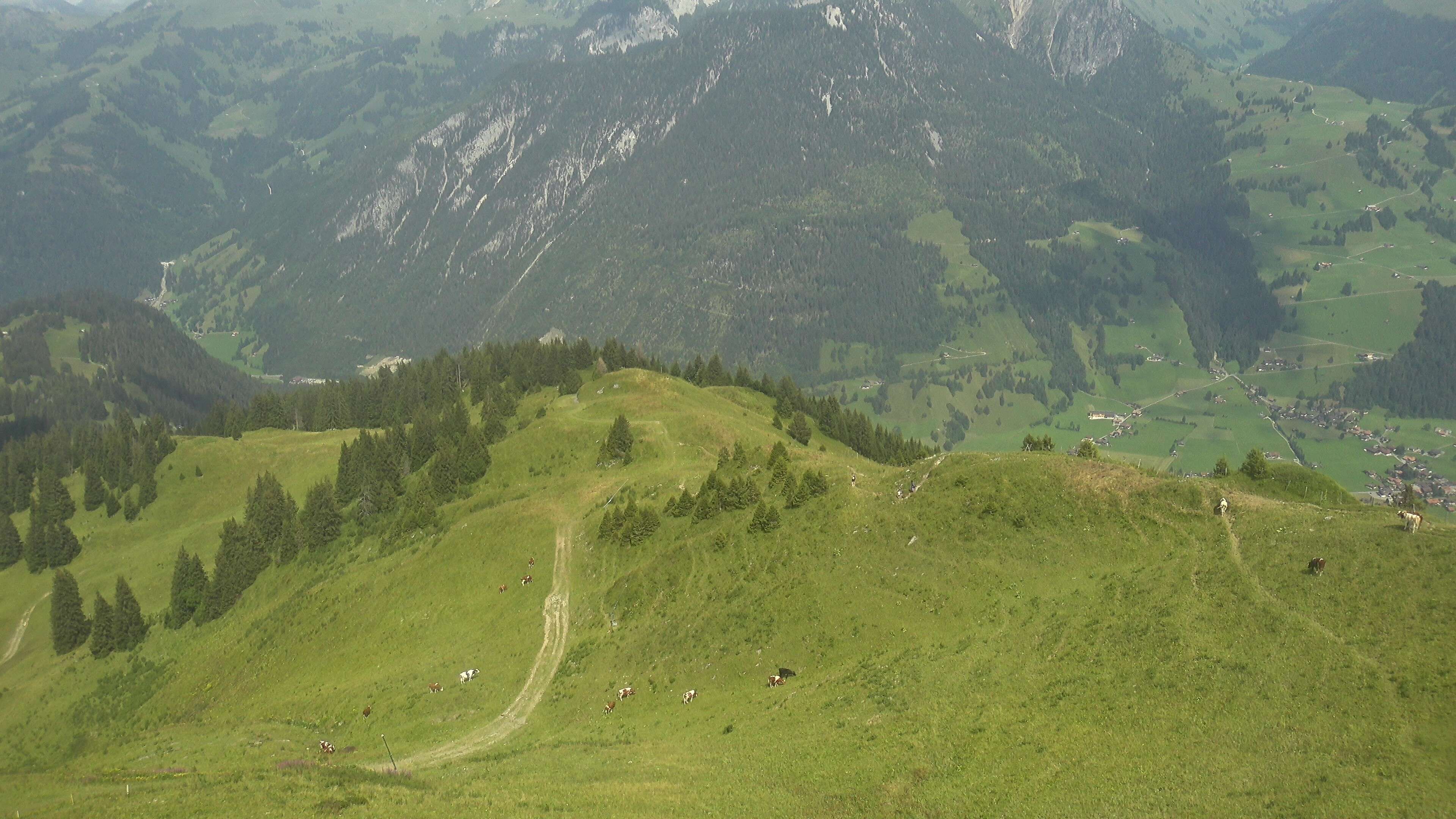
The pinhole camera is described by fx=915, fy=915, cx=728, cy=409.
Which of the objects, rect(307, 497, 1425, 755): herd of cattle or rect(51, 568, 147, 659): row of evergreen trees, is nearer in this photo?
rect(307, 497, 1425, 755): herd of cattle

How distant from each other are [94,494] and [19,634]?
4480cm

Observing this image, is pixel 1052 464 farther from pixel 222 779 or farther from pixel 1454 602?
pixel 222 779

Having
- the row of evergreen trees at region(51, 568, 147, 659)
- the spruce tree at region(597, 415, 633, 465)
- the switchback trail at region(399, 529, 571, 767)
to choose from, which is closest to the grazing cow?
the switchback trail at region(399, 529, 571, 767)

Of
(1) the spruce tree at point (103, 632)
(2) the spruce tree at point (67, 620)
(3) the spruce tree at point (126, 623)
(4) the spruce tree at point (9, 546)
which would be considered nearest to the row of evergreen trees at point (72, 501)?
(4) the spruce tree at point (9, 546)

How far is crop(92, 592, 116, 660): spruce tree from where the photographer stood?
422 feet

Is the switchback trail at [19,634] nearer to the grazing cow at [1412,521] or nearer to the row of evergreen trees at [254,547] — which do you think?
the row of evergreen trees at [254,547]

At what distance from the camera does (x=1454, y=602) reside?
50.5 m

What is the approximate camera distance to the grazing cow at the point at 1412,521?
5922 cm

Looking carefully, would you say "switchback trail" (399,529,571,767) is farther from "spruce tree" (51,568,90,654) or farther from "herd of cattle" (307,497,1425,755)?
"spruce tree" (51,568,90,654)

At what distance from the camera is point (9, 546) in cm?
17250

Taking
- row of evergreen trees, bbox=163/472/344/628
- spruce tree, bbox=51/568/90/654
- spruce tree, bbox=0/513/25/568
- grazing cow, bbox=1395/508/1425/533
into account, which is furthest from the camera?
spruce tree, bbox=0/513/25/568

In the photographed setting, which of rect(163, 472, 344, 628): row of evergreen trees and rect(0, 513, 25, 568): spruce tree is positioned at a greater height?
rect(163, 472, 344, 628): row of evergreen trees

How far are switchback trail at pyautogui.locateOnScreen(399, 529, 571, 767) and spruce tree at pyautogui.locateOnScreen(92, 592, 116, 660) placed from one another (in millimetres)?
72453

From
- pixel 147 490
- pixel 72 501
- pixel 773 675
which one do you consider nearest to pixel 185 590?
pixel 147 490
